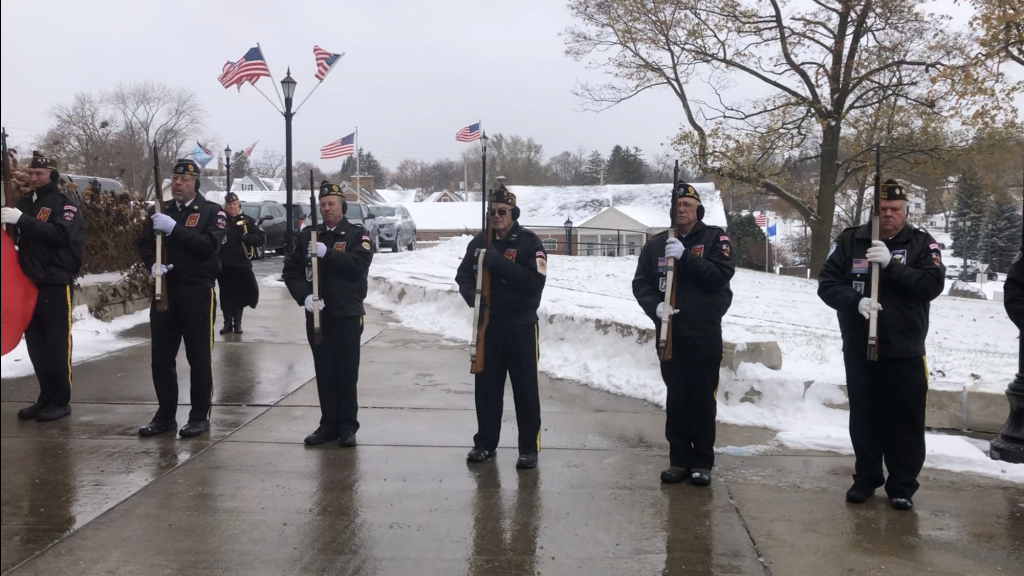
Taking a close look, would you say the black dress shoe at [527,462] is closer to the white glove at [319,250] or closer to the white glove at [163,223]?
the white glove at [319,250]

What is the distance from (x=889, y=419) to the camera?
489 centimetres

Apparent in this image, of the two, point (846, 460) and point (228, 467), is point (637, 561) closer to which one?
point (846, 460)

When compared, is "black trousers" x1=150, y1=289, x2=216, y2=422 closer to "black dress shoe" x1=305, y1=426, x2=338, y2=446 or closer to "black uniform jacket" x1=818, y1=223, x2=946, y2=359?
"black dress shoe" x1=305, y1=426, x2=338, y2=446

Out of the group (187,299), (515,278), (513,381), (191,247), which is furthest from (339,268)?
(513,381)

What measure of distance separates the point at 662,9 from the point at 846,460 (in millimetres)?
19567

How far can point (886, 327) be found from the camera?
4.77m

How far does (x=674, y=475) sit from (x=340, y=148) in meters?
21.1

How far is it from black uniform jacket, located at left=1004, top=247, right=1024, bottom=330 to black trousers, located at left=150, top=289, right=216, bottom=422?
557 centimetres

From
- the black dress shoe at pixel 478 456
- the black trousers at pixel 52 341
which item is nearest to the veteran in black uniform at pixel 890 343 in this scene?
the black dress shoe at pixel 478 456

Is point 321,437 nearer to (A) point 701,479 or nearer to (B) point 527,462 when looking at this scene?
(B) point 527,462

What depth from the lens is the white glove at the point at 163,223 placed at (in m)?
5.87

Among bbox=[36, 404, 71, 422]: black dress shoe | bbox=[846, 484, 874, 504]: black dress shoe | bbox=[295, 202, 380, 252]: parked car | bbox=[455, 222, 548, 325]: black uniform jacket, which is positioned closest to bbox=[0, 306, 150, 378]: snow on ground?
bbox=[36, 404, 71, 422]: black dress shoe

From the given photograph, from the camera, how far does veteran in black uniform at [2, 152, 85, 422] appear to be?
6090 millimetres

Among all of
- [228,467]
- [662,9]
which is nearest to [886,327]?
[228,467]
